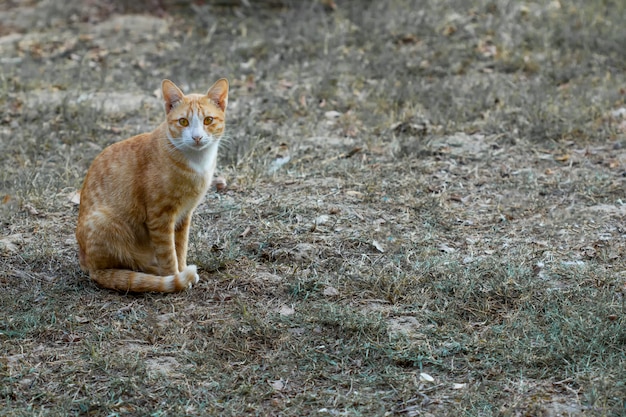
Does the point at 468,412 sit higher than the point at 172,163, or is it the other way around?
the point at 172,163

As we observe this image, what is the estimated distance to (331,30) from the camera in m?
9.52

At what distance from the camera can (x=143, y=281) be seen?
4484 mm

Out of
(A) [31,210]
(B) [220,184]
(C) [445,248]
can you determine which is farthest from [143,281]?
(C) [445,248]

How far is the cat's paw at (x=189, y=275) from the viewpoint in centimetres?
451

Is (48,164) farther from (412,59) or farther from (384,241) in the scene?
(412,59)

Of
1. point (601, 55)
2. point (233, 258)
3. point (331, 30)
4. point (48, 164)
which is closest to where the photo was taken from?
point (233, 258)

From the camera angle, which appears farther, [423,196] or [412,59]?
[412,59]

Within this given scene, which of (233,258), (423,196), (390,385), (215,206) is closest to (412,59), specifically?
(423,196)

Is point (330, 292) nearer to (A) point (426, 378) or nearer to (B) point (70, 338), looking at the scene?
(A) point (426, 378)

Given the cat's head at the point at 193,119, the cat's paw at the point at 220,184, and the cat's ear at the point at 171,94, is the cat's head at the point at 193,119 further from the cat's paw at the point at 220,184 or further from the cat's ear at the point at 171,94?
the cat's paw at the point at 220,184

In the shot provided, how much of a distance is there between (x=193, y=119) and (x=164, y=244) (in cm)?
71

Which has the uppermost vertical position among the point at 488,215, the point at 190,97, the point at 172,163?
the point at 190,97

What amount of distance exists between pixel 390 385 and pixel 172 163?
1689 mm

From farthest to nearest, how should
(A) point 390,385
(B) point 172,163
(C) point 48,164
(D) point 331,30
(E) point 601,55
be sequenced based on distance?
1. (D) point 331,30
2. (E) point 601,55
3. (C) point 48,164
4. (B) point 172,163
5. (A) point 390,385
